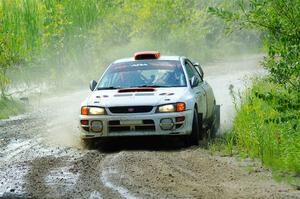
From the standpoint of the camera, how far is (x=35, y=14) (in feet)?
88.1

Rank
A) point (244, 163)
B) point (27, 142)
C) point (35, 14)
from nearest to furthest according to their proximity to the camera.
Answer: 1. point (244, 163)
2. point (27, 142)
3. point (35, 14)

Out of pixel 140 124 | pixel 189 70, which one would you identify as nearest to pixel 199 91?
pixel 189 70

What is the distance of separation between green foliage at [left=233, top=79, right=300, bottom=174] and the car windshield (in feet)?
4.28

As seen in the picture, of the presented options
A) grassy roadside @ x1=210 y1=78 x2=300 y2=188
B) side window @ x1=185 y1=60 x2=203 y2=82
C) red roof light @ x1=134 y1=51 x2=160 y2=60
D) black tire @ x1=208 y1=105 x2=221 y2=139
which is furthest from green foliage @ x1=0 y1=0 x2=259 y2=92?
grassy roadside @ x1=210 y1=78 x2=300 y2=188

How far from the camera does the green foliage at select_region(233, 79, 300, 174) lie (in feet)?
30.7

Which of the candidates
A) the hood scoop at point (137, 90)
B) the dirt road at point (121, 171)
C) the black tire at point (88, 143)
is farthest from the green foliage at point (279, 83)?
the black tire at point (88, 143)

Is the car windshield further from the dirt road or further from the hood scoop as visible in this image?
the dirt road

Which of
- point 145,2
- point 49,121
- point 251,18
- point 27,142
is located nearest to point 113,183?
point 251,18

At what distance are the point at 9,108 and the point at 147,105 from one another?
1002cm

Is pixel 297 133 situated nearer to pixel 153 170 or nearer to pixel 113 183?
pixel 153 170

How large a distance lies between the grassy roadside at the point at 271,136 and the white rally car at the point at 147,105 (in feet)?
2.03

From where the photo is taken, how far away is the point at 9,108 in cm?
2123

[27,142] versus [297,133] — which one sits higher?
[297,133]

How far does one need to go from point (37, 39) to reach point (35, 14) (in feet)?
2.84
